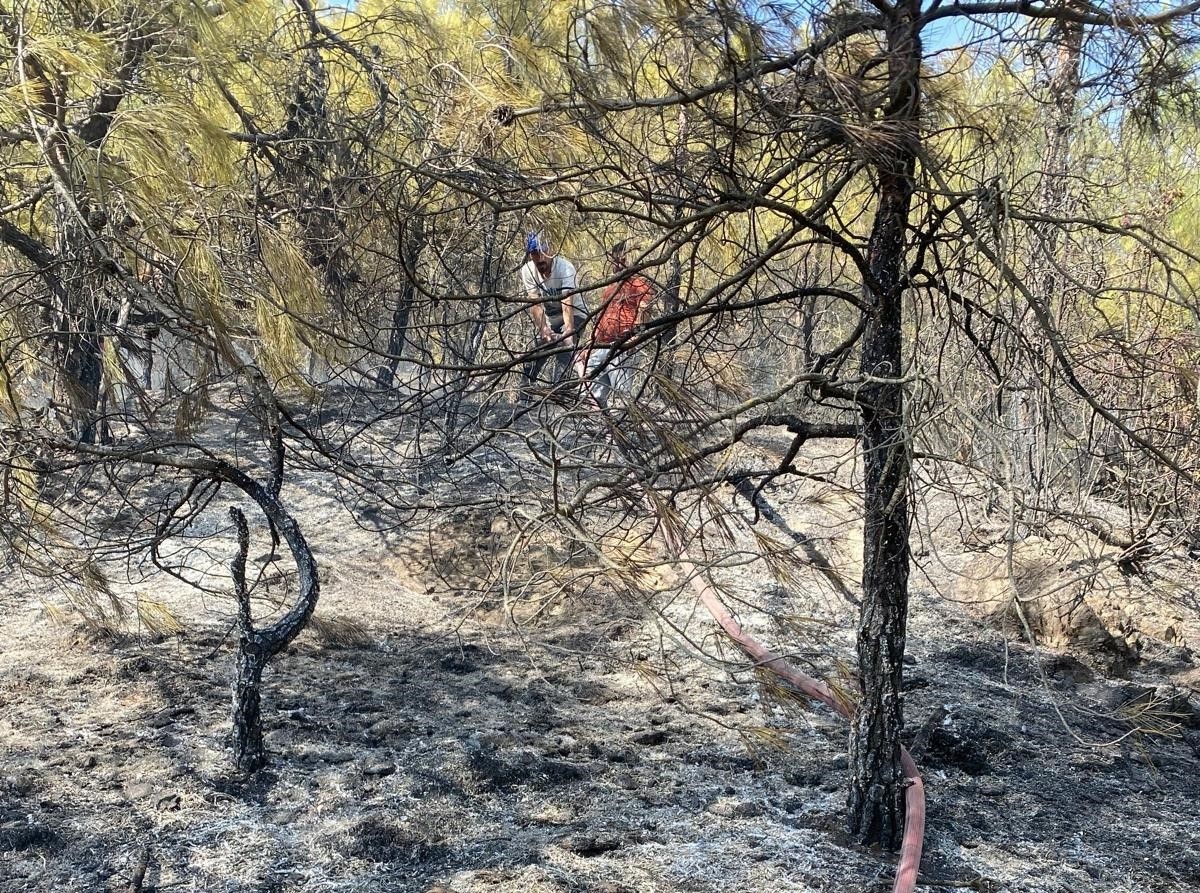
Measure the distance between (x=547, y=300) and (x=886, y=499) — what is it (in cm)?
96

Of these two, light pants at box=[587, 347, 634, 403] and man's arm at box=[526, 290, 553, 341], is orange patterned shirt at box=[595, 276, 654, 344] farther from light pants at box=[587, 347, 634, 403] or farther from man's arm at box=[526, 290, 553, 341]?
man's arm at box=[526, 290, 553, 341]

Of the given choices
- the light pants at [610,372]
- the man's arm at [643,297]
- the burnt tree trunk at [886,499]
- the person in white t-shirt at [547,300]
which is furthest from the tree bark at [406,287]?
the burnt tree trunk at [886,499]

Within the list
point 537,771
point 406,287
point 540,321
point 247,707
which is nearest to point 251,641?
point 247,707

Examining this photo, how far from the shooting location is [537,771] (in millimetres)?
3064

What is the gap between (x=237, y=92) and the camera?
15.8 feet

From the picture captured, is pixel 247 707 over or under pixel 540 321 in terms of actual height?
under

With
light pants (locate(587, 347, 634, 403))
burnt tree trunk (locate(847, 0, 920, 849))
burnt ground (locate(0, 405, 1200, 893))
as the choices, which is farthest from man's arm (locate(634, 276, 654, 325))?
burnt ground (locate(0, 405, 1200, 893))

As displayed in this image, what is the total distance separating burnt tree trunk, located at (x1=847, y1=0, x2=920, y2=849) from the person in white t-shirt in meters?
0.69

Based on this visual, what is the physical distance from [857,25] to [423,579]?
3498 mm

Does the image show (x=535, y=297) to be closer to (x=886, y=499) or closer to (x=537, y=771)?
(x=886, y=499)

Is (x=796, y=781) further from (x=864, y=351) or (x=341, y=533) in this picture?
(x=341, y=533)

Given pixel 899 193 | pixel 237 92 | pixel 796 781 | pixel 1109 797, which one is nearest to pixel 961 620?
pixel 1109 797

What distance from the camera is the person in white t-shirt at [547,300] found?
7.66 ft

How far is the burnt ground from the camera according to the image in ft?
8.25
